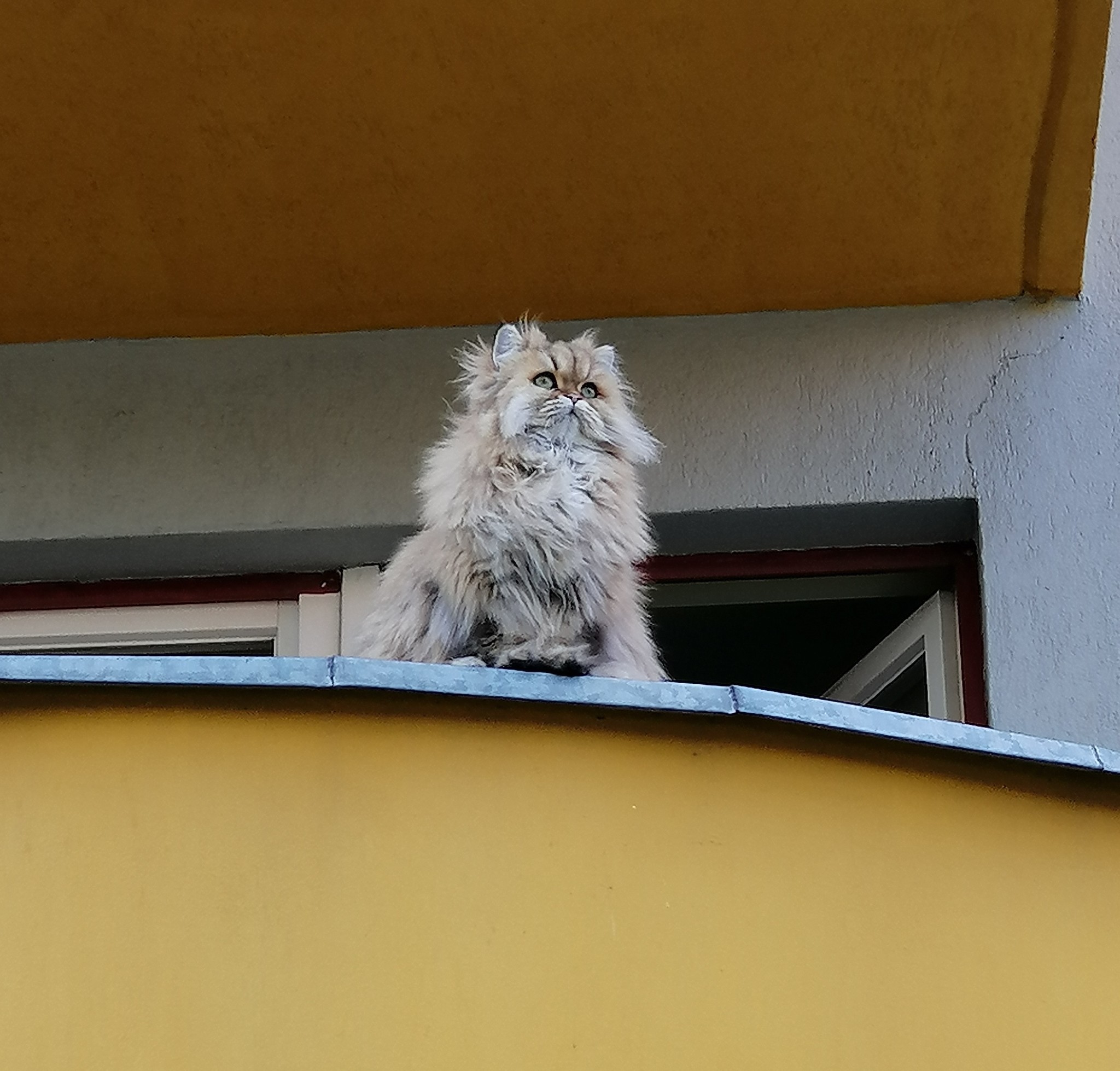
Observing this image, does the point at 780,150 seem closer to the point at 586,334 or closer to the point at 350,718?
the point at 586,334

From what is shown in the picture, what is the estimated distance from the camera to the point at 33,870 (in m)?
2.28

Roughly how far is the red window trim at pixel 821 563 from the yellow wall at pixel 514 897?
4.30 ft

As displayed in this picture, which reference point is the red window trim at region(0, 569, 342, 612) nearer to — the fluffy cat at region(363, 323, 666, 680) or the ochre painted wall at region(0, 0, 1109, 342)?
the ochre painted wall at region(0, 0, 1109, 342)

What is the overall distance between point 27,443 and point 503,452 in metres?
1.27

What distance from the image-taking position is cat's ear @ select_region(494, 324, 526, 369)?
10.4 feet

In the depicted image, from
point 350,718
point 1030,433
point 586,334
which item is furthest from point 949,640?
point 350,718

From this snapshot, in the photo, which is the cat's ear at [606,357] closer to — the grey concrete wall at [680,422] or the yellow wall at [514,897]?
the grey concrete wall at [680,422]

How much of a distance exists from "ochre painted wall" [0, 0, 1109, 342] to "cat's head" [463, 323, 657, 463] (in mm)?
401

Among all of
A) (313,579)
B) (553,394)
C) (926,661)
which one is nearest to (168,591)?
(313,579)

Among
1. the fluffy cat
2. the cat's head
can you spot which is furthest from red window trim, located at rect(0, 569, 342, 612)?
the cat's head

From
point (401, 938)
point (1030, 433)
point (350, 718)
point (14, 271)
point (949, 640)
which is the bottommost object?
point (401, 938)

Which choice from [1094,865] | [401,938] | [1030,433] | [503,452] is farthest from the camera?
[1030,433]

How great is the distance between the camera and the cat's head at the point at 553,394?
3025 millimetres

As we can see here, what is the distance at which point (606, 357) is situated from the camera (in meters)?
3.20
